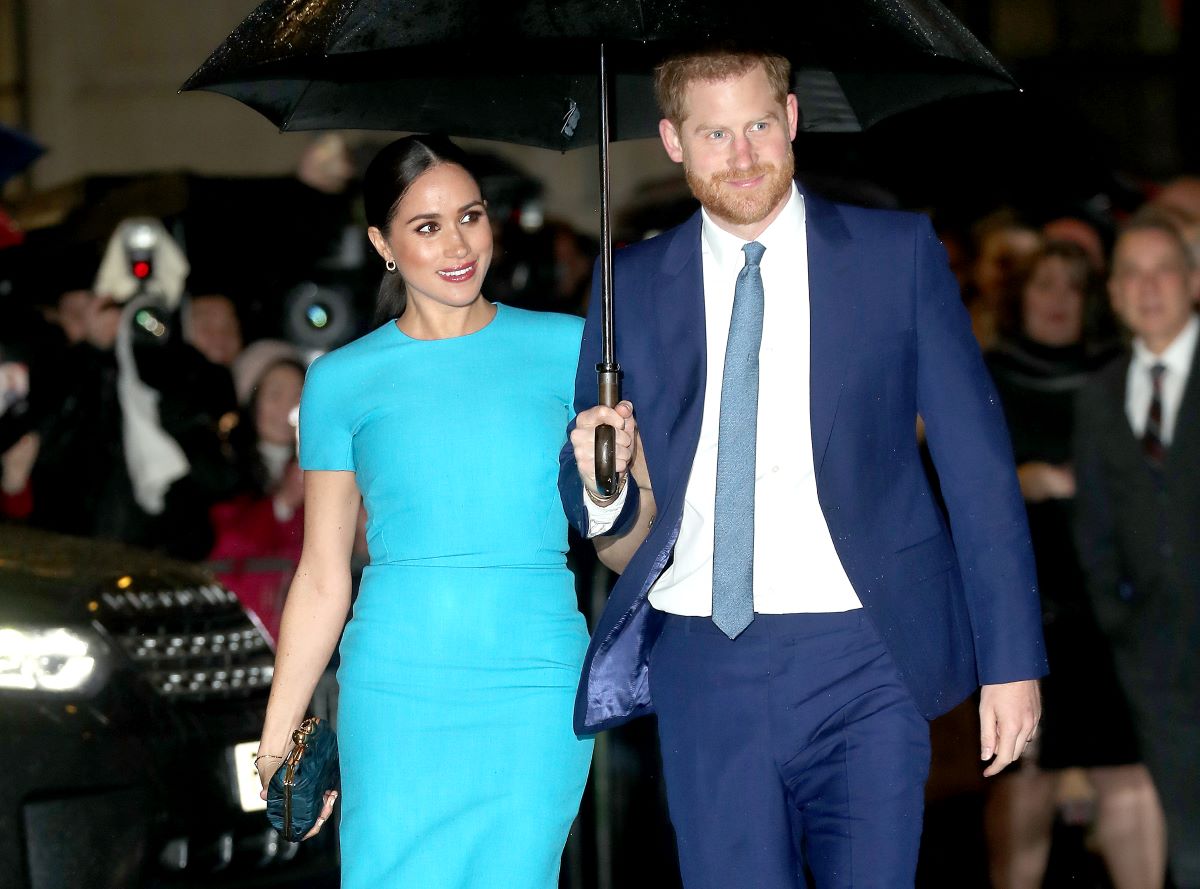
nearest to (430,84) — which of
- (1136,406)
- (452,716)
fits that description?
(452,716)

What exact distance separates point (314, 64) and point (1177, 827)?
3890 millimetres

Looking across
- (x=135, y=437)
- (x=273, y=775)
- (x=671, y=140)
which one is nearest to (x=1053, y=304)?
(x=135, y=437)

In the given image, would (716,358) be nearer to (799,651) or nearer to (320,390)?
(799,651)

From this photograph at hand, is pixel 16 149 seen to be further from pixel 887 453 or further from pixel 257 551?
pixel 887 453

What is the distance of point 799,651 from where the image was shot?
13.0 feet

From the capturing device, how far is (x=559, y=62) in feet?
15.7

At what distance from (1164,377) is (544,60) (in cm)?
301

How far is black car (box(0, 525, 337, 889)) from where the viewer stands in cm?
473

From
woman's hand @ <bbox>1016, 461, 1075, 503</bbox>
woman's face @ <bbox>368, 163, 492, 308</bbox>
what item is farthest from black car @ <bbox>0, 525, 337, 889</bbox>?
woman's hand @ <bbox>1016, 461, 1075, 503</bbox>

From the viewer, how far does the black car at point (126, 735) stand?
473 centimetres

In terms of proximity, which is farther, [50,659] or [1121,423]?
[1121,423]

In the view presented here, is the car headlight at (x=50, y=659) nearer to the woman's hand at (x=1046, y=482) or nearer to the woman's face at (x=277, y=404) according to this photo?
the woman's face at (x=277, y=404)

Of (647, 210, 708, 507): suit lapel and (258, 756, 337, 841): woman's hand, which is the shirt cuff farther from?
(258, 756, 337, 841): woman's hand

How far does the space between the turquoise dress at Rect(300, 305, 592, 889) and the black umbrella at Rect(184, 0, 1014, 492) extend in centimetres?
40
